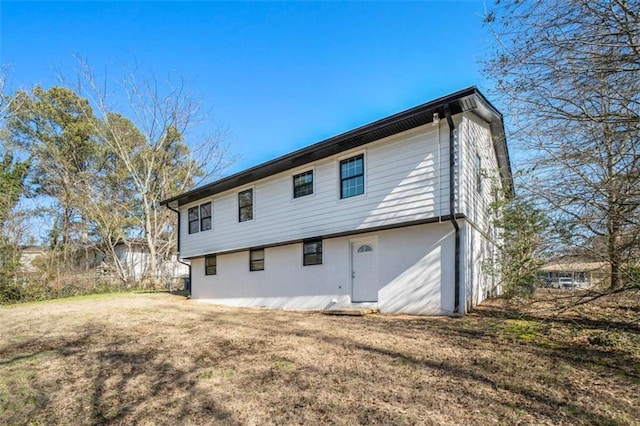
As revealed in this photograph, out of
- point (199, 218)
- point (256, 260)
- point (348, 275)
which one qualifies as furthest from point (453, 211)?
point (199, 218)

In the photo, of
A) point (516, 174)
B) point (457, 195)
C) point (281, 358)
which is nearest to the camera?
point (281, 358)

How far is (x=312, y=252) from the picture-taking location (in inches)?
440

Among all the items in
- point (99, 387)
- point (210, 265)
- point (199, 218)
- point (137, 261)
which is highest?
point (199, 218)

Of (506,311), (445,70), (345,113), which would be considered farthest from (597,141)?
(345,113)

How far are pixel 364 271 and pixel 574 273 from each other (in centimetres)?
503

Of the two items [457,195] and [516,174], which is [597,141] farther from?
[457,195]

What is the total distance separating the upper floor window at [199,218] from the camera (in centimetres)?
1526

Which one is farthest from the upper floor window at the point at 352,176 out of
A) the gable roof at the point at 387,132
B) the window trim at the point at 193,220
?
the window trim at the point at 193,220

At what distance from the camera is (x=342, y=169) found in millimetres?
10367

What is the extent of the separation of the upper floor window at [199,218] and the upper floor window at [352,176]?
7.35 meters

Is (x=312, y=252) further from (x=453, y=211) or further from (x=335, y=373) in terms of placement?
(x=335, y=373)

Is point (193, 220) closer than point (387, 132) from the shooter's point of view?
No

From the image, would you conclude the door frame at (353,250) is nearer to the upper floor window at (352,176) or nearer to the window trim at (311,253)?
the window trim at (311,253)

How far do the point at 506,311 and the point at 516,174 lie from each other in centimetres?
367
